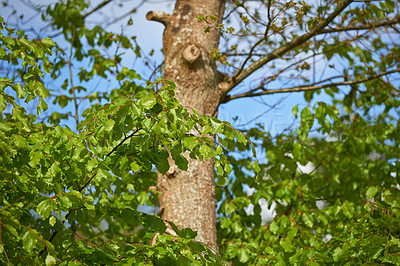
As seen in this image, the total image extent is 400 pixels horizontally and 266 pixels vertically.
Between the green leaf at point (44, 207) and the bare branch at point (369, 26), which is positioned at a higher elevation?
the bare branch at point (369, 26)

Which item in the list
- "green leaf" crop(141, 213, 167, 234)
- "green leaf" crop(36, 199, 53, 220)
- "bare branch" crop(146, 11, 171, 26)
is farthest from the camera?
"bare branch" crop(146, 11, 171, 26)

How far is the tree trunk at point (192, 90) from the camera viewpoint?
11.6ft

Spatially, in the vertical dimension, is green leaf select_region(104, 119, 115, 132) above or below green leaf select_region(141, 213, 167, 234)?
above

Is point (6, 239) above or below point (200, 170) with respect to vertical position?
below

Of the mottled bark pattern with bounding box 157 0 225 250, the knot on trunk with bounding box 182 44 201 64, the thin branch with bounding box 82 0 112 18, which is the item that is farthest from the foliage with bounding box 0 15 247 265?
the thin branch with bounding box 82 0 112 18

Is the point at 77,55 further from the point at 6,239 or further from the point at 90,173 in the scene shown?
→ the point at 6,239

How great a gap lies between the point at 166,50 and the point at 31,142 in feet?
6.10

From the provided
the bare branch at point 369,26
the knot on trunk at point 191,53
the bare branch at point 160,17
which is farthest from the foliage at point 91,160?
the bare branch at point 369,26

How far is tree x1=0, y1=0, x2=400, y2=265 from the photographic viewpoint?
2387 millimetres

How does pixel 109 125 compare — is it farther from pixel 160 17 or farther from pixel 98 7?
pixel 98 7

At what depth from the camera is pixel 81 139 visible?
229 centimetres

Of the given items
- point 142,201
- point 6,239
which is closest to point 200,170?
point 142,201

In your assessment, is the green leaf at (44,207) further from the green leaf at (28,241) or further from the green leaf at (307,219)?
the green leaf at (307,219)

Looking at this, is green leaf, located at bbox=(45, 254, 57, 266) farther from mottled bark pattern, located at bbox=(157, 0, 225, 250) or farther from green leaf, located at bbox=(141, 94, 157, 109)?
mottled bark pattern, located at bbox=(157, 0, 225, 250)
